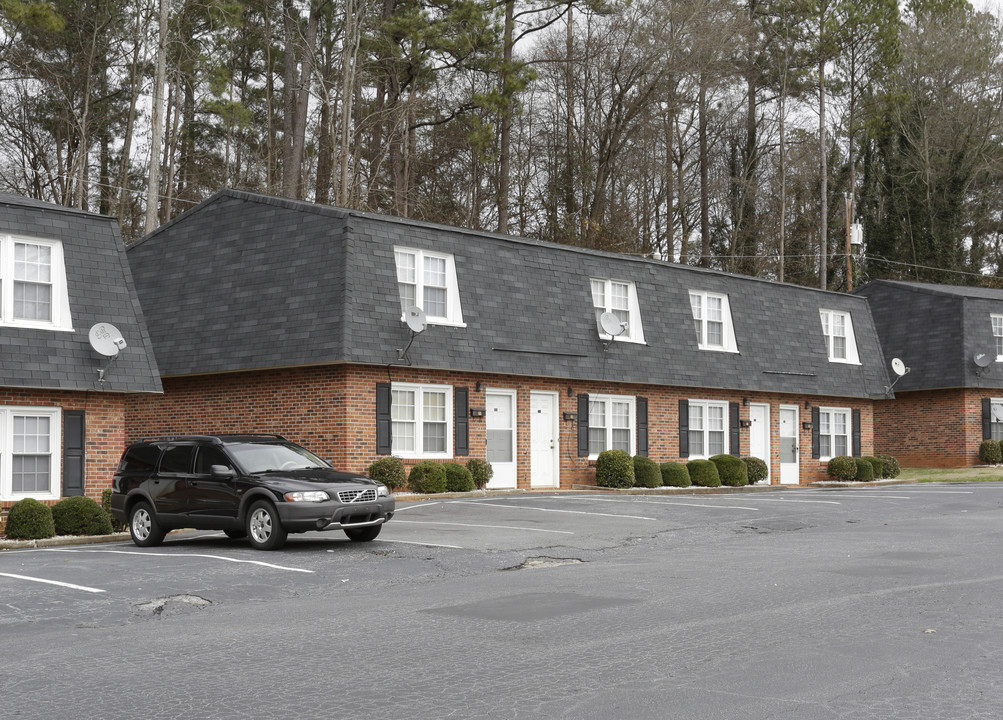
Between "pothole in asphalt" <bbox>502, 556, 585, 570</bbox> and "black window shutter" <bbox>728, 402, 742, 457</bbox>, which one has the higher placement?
"black window shutter" <bbox>728, 402, 742, 457</bbox>

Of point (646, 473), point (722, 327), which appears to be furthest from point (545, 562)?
point (722, 327)

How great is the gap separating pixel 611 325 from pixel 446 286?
4.81 metres

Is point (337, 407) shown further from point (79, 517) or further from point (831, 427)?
point (831, 427)

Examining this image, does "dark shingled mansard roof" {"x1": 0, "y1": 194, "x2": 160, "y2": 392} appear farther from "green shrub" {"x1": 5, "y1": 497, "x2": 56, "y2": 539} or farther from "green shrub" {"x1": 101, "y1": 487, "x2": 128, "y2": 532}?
"green shrub" {"x1": 5, "y1": 497, "x2": 56, "y2": 539}

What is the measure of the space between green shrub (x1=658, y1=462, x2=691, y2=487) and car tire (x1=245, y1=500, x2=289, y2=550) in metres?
14.9

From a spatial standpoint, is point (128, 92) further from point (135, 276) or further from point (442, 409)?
point (442, 409)

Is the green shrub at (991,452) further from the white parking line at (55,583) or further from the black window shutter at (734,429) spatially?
the white parking line at (55,583)

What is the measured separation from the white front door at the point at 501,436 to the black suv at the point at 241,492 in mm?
9650

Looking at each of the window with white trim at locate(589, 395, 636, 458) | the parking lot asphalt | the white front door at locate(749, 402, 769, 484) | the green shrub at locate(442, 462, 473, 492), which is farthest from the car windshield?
the white front door at locate(749, 402, 769, 484)

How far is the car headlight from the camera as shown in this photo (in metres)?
15.2

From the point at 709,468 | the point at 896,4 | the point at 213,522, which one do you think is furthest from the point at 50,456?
the point at 896,4

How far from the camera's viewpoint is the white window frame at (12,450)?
2011cm

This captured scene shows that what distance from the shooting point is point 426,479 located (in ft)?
78.9

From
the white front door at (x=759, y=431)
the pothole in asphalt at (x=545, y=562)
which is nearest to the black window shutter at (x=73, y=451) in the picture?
the pothole in asphalt at (x=545, y=562)
